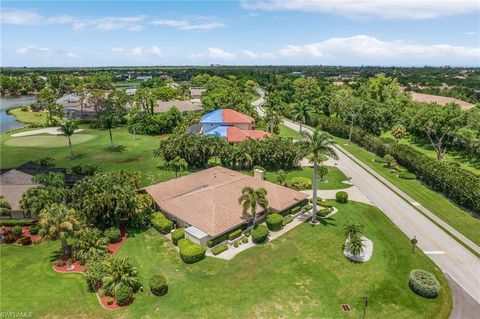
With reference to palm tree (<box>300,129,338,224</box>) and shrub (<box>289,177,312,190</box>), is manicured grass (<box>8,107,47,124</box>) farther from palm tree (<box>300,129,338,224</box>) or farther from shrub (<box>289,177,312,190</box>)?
palm tree (<box>300,129,338,224</box>)

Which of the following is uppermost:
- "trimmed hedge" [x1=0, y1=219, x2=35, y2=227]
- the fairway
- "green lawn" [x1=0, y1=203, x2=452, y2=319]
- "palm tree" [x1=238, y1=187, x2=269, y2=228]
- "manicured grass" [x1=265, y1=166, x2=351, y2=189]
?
"palm tree" [x1=238, y1=187, x2=269, y2=228]

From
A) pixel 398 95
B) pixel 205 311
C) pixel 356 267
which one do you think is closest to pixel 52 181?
pixel 205 311

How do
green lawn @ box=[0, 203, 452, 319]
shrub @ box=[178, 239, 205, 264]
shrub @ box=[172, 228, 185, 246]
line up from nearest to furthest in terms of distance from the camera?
green lawn @ box=[0, 203, 452, 319] < shrub @ box=[178, 239, 205, 264] < shrub @ box=[172, 228, 185, 246]

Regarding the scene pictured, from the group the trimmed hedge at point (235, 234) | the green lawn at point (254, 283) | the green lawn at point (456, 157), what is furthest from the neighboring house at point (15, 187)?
the green lawn at point (456, 157)

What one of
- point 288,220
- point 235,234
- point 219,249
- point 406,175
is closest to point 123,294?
point 219,249

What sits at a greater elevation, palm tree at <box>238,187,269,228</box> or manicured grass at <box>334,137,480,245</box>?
palm tree at <box>238,187,269,228</box>

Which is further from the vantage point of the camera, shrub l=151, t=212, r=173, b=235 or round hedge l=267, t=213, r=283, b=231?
round hedge l=267, t=213, r=283, b=231

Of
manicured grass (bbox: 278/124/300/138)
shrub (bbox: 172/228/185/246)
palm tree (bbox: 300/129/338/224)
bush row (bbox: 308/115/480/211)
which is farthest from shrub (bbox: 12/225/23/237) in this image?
manicured grass (bbox: 278/124/300/138)
